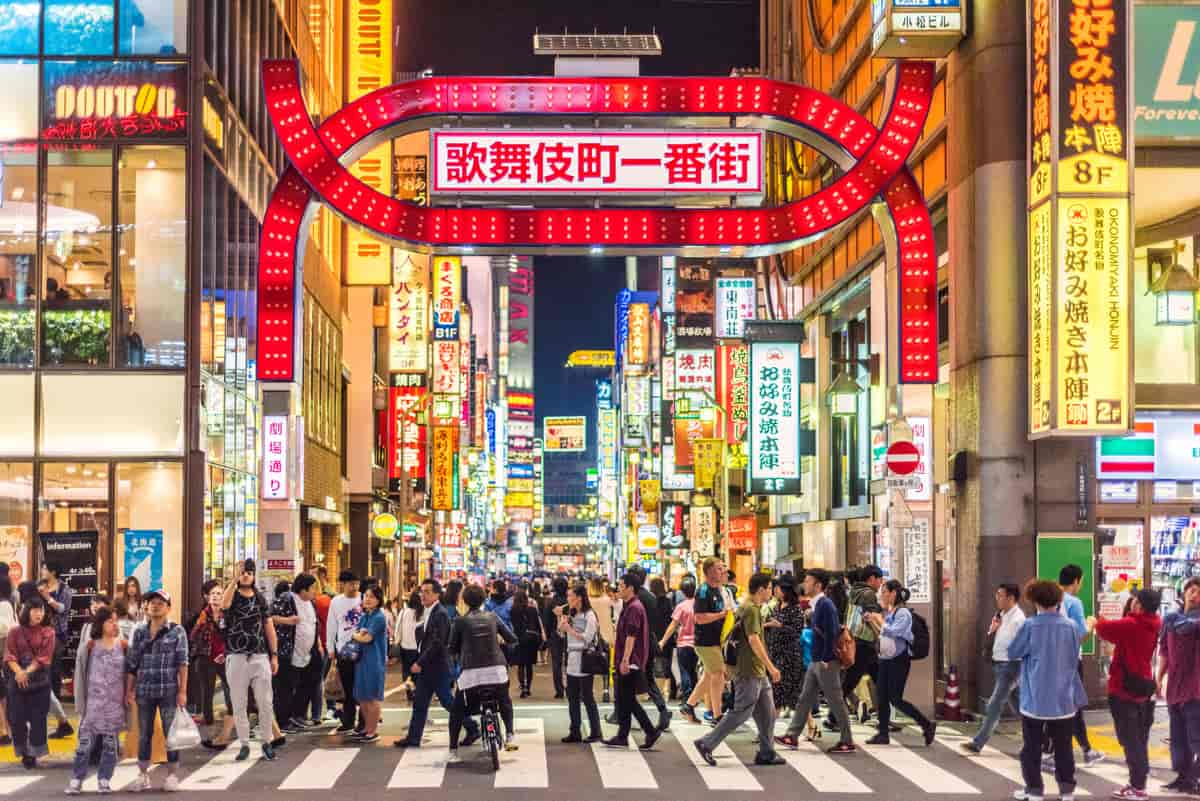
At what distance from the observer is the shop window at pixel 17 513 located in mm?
24875

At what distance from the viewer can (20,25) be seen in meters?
25.2

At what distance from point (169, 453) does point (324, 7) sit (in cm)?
2181

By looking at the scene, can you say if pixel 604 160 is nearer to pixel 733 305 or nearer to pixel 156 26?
pixel 156 26

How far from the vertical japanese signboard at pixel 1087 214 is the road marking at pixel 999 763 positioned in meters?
4.21

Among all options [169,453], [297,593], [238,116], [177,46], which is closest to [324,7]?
[238,116]

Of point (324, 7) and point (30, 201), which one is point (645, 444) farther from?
point (30, 201)

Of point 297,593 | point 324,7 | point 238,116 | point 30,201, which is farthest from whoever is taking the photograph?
point 324,7

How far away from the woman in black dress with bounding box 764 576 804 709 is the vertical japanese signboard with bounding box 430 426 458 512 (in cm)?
4658

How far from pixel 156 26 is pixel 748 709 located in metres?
15.5

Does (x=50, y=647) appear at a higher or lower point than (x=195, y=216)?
lower

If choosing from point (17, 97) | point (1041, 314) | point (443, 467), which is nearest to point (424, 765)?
point (1041, 314)

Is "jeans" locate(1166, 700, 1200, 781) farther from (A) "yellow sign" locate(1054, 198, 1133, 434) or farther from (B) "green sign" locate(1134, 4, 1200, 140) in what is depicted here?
(B) "green sign" locate(1134, 4, 1200, 140)

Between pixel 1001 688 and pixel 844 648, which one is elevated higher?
pixel 844 648

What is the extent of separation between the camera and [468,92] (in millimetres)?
21406
